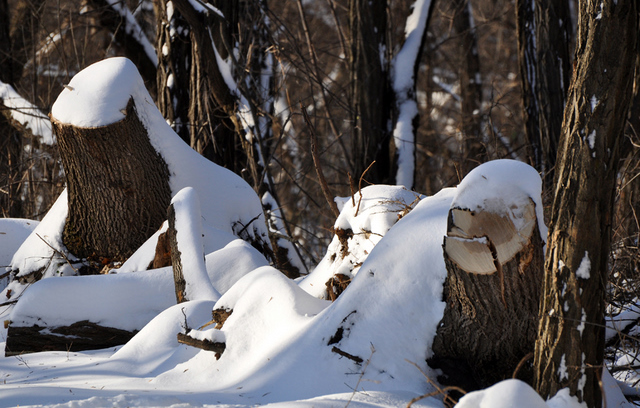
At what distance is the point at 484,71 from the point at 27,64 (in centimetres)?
1110

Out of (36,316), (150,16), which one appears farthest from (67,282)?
(150,16)

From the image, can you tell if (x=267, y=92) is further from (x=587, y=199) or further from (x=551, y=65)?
(x=587, y=199)

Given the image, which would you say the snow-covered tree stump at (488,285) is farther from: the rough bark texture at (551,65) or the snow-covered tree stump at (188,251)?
the rough bark texture at (551,65)

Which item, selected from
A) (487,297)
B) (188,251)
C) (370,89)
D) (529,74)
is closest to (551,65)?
(529,74)

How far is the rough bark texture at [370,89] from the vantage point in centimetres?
746

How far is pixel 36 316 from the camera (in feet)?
12.8

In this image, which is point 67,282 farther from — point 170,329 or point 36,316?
point 170,329

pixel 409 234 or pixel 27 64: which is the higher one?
pixel 27 64

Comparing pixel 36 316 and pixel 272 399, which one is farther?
pixel 36 316

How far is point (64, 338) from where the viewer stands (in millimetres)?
3943

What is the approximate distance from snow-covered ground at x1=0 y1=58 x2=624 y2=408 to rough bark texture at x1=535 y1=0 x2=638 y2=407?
14 cm

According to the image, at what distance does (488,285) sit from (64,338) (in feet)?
9.27

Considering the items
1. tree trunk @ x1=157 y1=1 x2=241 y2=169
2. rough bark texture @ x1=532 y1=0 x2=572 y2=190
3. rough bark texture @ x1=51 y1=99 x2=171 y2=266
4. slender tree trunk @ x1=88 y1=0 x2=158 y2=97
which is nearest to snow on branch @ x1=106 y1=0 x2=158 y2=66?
slender tree trunk @ x1=88 y1=0 x2=158 y2=97

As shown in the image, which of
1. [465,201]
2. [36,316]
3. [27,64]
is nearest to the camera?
[465,201]
